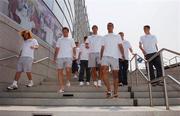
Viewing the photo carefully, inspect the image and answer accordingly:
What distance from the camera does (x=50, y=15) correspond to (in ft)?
40.3

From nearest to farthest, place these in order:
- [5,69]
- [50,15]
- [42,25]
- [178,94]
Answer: [178,94] → [5,69] → [42,25] → [50,15]

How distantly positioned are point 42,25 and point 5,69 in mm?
3806

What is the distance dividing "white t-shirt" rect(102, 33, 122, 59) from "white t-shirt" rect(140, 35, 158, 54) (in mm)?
1655

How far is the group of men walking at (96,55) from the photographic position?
6.46 metres

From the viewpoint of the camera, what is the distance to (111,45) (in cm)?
648

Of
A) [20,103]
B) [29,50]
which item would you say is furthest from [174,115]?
[29,50]

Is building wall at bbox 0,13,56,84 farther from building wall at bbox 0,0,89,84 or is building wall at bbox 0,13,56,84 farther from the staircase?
the staircase

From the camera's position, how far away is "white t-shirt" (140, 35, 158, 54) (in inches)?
309

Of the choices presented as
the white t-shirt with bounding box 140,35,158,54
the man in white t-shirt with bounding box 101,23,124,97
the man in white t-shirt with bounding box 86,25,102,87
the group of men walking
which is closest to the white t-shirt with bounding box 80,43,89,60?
the group of men walking

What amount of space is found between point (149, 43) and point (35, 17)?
4.47 m

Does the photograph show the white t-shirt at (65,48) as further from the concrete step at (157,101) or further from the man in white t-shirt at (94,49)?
the concrete step at (157,101)

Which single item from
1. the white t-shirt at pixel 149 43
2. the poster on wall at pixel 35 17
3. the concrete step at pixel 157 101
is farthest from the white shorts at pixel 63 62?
the white t-shirt at pixel 149 43

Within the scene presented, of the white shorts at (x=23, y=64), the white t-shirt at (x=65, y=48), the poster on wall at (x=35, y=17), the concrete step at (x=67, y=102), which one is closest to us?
the concrete step at (x=67, y=102)

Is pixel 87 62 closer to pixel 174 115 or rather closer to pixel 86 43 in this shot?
pixel 86 43
